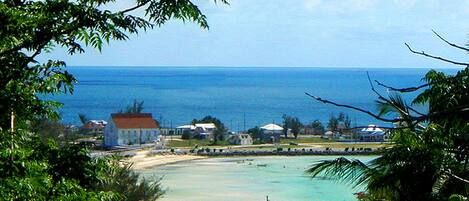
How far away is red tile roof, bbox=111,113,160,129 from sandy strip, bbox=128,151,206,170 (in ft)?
15.1

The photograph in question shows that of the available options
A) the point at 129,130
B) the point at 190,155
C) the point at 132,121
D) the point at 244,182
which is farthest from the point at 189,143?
the point at 244,182

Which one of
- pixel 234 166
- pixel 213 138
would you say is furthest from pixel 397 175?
pixel 213 138

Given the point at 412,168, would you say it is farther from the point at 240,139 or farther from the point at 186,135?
the point at 186,135

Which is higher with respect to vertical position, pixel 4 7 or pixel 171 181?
pixel 4 7

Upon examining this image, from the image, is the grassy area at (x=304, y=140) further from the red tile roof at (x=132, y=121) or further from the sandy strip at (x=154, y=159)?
the sandy strip at (x=154, y=159)

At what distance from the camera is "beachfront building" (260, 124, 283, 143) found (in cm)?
7225

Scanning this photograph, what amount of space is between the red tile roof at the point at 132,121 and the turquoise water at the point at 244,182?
377 inches

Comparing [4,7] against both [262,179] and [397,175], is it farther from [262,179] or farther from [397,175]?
[262,179]

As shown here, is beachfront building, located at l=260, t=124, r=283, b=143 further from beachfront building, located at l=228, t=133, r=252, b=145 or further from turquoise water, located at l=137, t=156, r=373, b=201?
turquoise water, located at l=137, t=156, r=373, b=201

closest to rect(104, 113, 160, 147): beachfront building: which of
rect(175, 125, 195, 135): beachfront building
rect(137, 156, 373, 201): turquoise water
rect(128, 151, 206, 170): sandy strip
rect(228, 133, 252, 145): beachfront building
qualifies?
rect(128, 151, 206, 170): sandy strip

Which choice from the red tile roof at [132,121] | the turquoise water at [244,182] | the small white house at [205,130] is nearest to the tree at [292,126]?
the small white house at [205,130]

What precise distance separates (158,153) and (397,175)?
173 feet

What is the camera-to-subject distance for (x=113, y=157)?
500 centimetres

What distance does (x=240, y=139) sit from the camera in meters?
69.2
